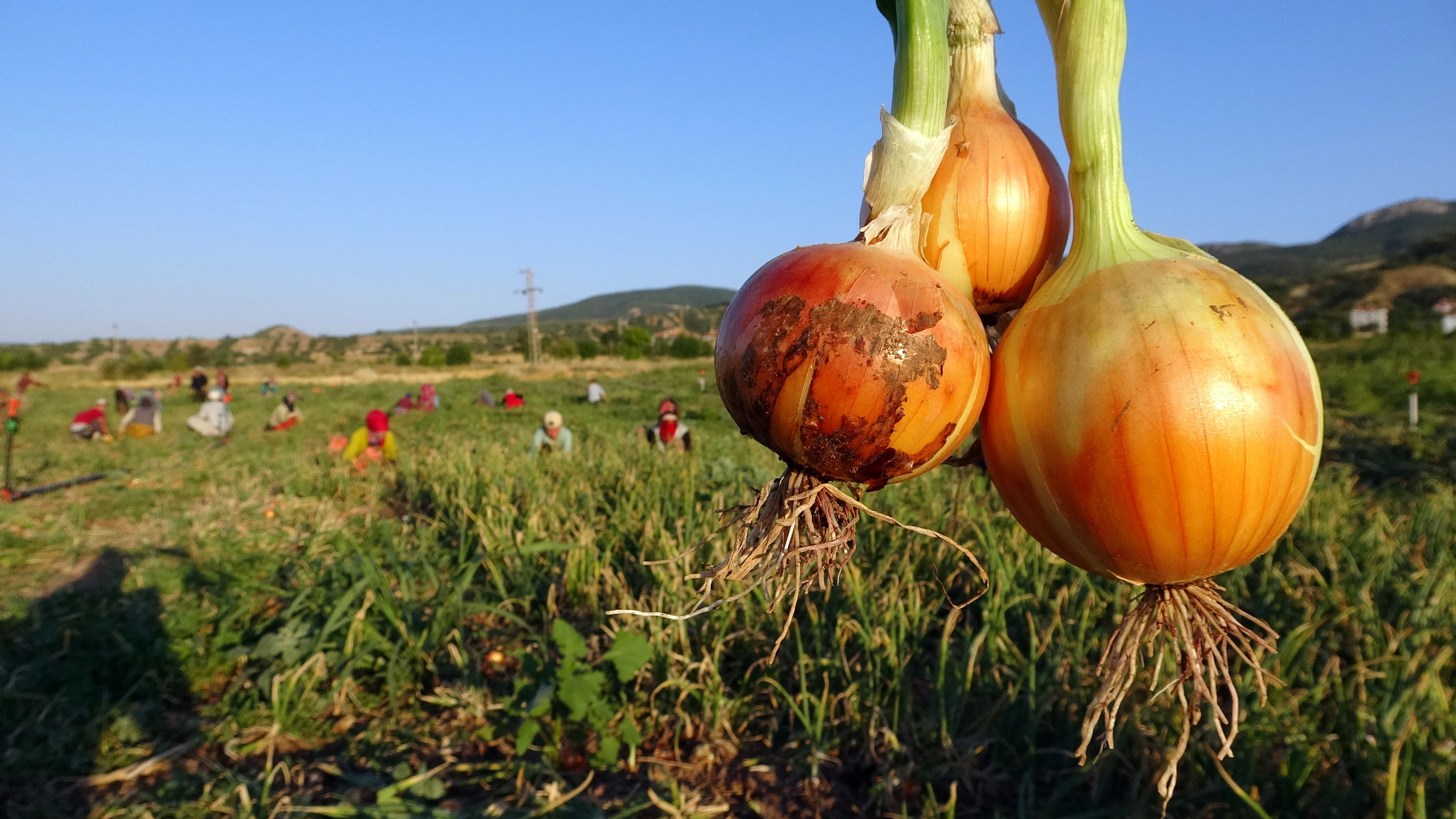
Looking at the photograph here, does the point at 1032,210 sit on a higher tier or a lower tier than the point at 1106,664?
higher

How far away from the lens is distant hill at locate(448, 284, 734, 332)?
121250 millimetres

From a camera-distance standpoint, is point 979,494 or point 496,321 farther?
point 496,321

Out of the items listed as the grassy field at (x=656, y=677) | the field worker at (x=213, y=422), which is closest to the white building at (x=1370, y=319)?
the grassy field at (x=656, y=677)

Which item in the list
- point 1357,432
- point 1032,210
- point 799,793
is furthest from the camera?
point 1357,432

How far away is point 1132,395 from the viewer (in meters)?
0.52

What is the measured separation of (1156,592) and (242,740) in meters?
3.91

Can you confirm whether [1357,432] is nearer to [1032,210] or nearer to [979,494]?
[979,494]

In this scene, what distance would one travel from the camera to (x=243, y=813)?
8.73 feet

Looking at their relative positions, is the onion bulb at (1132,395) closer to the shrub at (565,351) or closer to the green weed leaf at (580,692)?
the green weed leaf at (580,692)

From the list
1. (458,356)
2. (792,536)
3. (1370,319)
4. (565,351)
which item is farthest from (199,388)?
(1370,319)

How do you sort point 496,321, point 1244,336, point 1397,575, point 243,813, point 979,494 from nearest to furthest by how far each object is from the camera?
point 1244,336 < point 243,813 < point 1397,575 < point 979,494 < point 496,321

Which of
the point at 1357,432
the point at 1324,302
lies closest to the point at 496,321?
the point at 1324,302

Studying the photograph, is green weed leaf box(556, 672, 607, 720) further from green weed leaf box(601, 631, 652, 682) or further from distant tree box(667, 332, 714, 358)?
distant tree box(667, 332, 714, 358)

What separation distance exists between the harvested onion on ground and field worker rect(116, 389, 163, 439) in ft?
50.6
